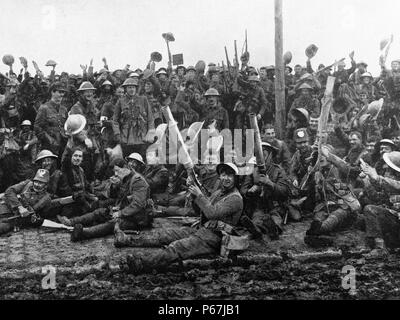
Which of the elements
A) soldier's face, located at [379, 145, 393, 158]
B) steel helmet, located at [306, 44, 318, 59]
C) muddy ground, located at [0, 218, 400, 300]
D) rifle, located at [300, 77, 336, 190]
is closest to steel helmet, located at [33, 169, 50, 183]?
muddy ground, located at [0, 218, 400, 300]

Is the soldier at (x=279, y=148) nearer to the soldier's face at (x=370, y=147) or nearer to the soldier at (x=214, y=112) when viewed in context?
the soldier at (x=214, y=112)

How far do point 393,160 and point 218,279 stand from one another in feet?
10.6

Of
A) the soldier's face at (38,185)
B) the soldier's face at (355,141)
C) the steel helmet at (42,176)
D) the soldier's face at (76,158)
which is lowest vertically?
the soldier's face at (38,185)

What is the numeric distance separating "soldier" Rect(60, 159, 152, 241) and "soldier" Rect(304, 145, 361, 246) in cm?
249

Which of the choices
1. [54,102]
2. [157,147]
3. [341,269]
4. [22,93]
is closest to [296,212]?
[341,269]

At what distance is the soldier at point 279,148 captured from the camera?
8695mm

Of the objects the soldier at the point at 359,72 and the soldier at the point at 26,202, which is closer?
the soldier at the point at 26,202

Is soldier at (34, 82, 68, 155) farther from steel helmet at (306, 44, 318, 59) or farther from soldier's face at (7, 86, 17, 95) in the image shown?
steel helmet at (306, 44, 318, 59)

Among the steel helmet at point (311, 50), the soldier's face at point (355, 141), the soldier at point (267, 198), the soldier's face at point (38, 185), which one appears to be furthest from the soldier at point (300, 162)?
the soldier's face at point (38, 185)

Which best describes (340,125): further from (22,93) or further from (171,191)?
(22,93)

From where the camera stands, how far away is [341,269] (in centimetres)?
688

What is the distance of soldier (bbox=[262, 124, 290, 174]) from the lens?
8.70m

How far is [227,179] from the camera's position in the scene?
6918 millimetres
